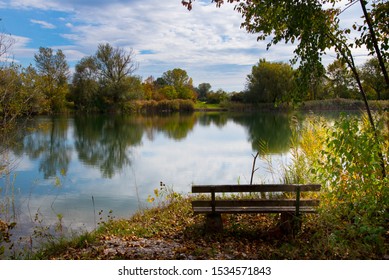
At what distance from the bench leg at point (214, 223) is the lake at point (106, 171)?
216 centimetres

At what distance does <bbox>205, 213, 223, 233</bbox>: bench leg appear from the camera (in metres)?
5.20

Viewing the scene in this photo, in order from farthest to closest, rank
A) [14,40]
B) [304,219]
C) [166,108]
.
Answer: [166,108], [14,40], [304,219]

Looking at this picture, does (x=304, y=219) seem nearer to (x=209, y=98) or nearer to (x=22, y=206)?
(x=22, y=206)

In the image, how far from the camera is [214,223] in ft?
17.1

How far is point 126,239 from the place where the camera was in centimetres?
502

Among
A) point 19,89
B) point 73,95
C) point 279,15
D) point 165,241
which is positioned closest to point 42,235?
point 165,241

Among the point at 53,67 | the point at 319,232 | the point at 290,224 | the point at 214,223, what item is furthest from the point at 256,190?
the point at 53,67

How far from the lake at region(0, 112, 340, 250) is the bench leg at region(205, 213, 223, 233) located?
85.0 inches

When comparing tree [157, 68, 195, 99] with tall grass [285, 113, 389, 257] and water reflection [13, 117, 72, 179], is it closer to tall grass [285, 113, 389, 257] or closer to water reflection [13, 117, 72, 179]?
water reflection [13, 117, 72, 179]

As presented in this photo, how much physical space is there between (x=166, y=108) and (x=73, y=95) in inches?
568

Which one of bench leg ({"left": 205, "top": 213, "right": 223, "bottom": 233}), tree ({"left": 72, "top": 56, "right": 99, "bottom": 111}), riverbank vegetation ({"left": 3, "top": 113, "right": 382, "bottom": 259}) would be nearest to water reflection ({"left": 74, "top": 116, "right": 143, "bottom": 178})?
riverbank vegetation ({"left": 3, "top": 113, "right": 382, "bottom": 259})

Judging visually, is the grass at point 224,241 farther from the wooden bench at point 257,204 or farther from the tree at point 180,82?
the tree at point 180,82

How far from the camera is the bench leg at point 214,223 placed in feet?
17.1

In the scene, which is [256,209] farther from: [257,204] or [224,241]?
[224,241]
